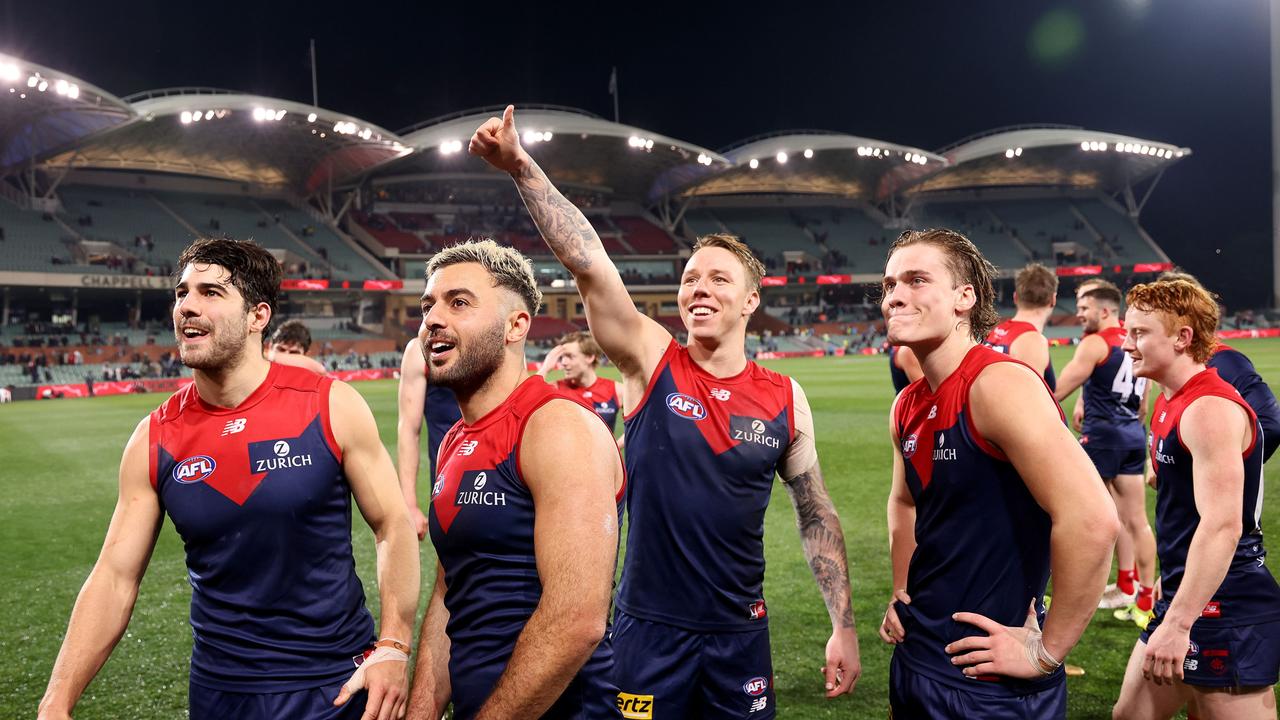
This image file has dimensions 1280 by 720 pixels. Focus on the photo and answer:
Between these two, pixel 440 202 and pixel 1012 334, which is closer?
pixel 1012 334

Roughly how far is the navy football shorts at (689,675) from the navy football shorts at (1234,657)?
5.34ft

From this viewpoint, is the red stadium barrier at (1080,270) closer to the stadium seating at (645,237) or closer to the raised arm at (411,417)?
the stadium seating at (645,237)

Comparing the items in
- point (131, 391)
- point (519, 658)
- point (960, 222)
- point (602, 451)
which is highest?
point (960, 222)

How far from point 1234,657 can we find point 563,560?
2753mm

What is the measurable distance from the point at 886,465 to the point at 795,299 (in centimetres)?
5655

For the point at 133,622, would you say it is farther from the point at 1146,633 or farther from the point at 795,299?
the point at 795,299

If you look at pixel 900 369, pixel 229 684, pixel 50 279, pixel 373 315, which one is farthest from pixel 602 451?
pixel 373 315

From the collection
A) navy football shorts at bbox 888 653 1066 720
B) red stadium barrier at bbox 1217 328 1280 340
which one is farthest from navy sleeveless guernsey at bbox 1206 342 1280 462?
red stadium barrier at bbox 1217 328 1280 340

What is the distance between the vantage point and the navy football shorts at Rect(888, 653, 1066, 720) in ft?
7.82

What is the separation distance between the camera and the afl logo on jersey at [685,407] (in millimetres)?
3359

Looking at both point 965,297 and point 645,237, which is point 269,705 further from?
point 645,237

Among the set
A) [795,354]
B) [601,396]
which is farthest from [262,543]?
[795,354]

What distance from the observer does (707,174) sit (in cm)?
5816

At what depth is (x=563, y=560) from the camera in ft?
6.78
